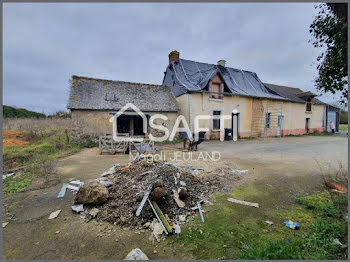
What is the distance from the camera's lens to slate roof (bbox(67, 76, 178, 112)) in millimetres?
11260

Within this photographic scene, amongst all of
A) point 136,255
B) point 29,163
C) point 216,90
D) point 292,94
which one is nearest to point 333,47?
point 136,255

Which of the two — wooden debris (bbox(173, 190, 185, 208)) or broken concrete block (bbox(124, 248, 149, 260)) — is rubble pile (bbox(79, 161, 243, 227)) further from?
broken concrete block (bbox(124, 248, 149, 260))

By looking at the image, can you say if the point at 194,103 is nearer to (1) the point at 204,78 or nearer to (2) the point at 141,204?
(1) the point at 204,78

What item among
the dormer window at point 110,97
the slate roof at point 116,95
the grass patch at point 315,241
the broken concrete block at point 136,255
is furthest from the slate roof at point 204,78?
the broken concrete block at point 136,255

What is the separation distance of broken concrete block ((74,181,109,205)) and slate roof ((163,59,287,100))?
10768 millimetres

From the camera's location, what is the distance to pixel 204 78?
47.1ft

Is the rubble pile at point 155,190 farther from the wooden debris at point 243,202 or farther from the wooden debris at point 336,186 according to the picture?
the wooden debris at point 336,186

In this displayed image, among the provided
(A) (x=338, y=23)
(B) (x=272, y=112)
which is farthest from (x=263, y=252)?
(B) (x=272, y=112)

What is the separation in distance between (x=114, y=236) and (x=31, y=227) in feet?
4.89

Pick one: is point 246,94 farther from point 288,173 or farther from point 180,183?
point 180,183

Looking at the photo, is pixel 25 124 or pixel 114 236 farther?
pixel 25 124

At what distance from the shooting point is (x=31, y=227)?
2619 millimetres

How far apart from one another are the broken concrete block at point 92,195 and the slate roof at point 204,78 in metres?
10.8

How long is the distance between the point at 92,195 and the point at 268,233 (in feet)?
10.3
